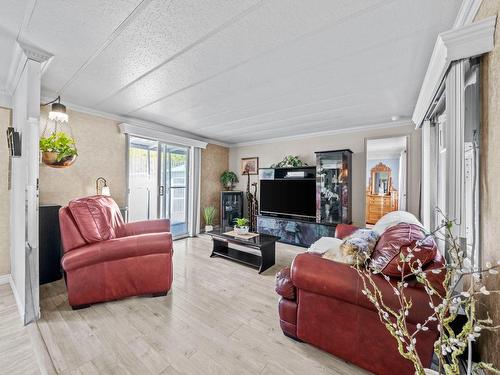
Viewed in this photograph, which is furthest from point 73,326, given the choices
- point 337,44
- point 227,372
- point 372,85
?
point 372,85

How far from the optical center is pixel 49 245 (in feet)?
8.61

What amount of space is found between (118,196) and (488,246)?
4.13 metres

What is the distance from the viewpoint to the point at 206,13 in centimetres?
143

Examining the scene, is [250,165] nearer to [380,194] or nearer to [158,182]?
[158,182]

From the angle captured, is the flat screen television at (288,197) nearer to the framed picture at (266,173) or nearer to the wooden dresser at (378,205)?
the framed picture at (266,173)

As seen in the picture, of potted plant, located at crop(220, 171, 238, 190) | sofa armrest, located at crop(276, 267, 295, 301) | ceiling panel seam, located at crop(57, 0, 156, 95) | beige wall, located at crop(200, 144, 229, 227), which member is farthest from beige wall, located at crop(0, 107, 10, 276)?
potted plant, located at crop(220, 171, 238, 190)

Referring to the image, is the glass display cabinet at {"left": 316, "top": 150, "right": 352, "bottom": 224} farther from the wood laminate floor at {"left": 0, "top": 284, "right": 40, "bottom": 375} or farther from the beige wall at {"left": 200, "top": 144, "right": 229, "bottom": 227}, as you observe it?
the wood laminate floor at {"left": 0, "top": 284, "right": 40, "bottom": 375}

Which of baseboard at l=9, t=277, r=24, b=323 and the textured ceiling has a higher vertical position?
the textured ceiling

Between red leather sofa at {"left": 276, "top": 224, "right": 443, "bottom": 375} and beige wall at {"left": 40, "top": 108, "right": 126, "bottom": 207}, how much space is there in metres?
3.11

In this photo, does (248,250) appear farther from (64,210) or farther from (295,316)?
(64,210)

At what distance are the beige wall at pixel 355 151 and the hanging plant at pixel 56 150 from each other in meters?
3.67

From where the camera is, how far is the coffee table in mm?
2980

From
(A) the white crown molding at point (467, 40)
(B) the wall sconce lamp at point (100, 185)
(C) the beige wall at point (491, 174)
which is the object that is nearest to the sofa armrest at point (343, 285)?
(C) the beige wall at point (491, 174)

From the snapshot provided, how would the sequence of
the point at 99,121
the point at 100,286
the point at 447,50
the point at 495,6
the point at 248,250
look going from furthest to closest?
the point at 248,250, the point at 99,121, the point at 100,286, the point at 447,50, the point at 495,6
